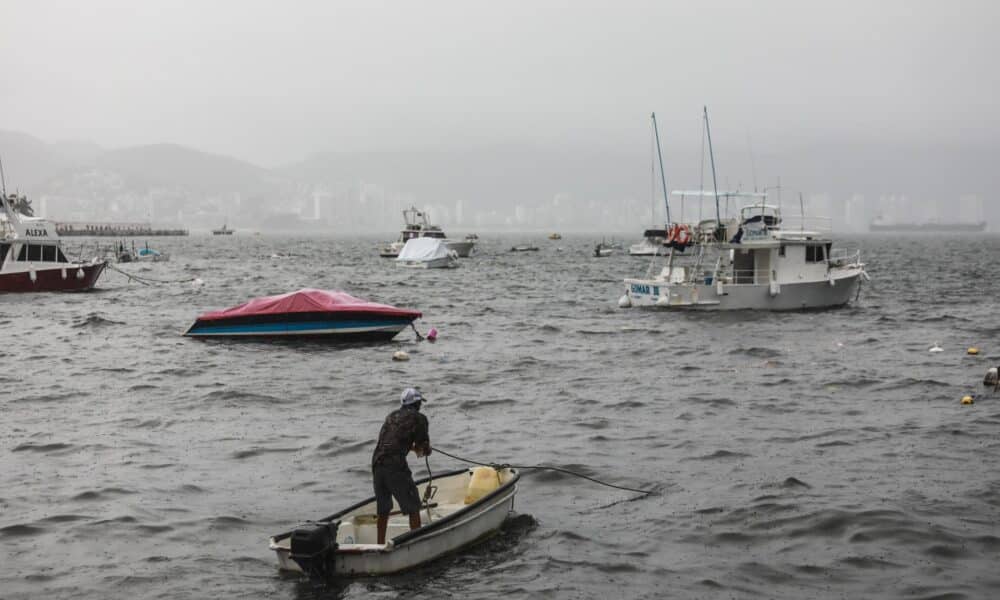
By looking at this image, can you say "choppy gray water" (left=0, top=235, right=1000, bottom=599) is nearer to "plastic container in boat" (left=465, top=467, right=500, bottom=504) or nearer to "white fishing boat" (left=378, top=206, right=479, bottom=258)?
"plastic container in boat" (left=465, top=467, right=500, bottom=504)

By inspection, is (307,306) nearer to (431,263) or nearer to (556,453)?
(556,453)

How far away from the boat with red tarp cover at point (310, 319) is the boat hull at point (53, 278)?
2434cm

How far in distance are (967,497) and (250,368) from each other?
2205 centimetres

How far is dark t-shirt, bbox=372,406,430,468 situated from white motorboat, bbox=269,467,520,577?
42.3 inches

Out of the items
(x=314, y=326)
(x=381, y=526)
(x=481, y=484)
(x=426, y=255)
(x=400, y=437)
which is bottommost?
(x=381, y=526)

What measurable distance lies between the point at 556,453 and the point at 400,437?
7.33m

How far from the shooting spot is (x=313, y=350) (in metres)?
36.8

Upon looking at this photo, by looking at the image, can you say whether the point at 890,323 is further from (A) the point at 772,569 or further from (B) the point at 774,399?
(A) the point at 772,569

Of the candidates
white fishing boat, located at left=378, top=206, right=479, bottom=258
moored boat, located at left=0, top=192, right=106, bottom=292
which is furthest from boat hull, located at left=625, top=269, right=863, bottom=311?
white fishing boat, located at left=378, top=206, right=479, bottom=258

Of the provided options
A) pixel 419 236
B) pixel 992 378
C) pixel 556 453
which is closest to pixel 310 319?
pixel 556 453

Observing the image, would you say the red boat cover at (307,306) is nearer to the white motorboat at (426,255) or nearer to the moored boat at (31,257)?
the moored boat at (31,257)

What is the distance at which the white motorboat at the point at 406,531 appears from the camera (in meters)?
14.0

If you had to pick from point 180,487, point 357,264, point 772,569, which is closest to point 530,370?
point 180,487

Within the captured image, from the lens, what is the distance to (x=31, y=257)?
58844 millimetres
